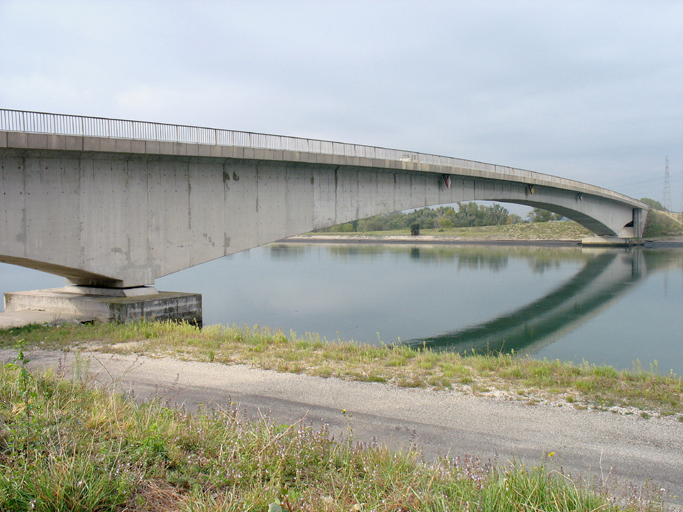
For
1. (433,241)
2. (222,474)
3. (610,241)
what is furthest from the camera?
(433,241)

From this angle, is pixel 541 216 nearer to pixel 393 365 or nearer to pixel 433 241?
pixel 433 241

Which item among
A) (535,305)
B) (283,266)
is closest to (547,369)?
(535,305)

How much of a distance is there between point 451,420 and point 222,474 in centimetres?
351

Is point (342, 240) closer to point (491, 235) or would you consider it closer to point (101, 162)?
point (491, 235)

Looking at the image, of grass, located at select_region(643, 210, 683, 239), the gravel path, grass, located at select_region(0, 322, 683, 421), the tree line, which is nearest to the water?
grass, located at select_region(0, 322, 683, 421)

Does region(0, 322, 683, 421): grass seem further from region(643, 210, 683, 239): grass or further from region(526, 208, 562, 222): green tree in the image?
region(526, 208, 562, 222): green tree

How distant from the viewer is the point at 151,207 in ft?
57.2

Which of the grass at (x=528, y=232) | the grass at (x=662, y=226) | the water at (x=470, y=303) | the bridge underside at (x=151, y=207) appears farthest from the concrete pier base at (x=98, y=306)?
the grass at (x=662, y=226)

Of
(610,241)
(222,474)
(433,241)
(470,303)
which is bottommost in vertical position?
(470,303)

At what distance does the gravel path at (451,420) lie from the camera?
18.0ft

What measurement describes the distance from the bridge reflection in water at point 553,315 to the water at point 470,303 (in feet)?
0.18

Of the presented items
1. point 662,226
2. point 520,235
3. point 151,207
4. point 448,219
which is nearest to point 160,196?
point 151,207

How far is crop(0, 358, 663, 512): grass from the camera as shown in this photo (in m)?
3.74

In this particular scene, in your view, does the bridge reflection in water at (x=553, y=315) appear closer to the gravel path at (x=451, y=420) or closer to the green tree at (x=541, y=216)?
the gravel path at (x=451, y=420)
